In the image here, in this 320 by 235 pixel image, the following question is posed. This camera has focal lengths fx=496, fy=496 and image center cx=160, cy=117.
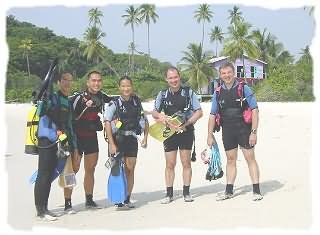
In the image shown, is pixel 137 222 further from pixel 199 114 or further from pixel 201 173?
pixel 201 173

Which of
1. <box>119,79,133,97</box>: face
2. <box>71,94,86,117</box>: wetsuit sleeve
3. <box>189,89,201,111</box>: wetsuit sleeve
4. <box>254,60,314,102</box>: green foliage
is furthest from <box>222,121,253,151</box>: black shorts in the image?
<box>254,60,314,102</box>: green foliage

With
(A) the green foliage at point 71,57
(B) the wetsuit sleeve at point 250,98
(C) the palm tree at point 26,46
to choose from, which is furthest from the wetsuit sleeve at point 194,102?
(C) the palm tree at point 26,46

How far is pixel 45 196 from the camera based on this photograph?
5469 millimetres

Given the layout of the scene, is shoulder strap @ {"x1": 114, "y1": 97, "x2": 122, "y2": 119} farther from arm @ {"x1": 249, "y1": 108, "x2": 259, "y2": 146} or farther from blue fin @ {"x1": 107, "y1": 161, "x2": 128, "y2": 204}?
arm @ {"x1": 249, "y1": 108, "x2": 259, "y2": 146}

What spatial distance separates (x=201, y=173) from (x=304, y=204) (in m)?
2.66

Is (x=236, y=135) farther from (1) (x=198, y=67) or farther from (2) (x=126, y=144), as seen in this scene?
(1) (x=198, y=67)

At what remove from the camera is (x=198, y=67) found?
59125 mm

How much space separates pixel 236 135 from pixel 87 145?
6.02 feet

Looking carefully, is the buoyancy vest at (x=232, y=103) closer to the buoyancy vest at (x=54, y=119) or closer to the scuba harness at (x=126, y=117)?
the scuba harness at (x=126, y=117)

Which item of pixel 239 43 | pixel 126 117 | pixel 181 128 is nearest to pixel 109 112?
pixel 126 117

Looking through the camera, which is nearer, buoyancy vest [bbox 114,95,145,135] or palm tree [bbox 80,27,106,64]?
buoyancy vest [bbox 114,95,145,135]

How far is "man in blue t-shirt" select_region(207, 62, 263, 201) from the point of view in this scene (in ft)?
19.8

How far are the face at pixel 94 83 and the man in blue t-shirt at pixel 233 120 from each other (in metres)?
1.44

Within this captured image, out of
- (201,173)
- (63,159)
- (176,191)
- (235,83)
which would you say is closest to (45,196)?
(63,159)
